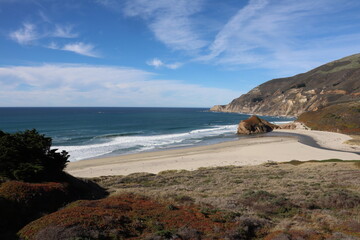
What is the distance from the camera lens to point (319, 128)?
7112 cm

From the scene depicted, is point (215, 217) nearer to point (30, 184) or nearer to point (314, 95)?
point (30, 184)

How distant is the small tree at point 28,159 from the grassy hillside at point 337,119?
6914 cm

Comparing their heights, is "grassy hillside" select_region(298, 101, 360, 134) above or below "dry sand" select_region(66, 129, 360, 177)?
above

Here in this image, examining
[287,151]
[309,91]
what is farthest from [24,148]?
[309,91]

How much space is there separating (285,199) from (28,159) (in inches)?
637

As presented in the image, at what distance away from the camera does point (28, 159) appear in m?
15.5

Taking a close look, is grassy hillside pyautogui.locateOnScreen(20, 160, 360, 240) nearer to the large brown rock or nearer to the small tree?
the small tree

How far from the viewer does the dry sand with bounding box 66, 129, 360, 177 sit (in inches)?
1302

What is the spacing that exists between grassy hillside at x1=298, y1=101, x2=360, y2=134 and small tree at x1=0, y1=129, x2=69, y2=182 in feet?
227

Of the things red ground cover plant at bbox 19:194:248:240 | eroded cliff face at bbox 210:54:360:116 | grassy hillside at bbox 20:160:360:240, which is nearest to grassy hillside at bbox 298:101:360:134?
eroded cliff face at bbox 210:54:360:116

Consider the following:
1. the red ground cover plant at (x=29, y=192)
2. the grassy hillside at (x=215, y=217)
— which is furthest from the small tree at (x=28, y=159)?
the grassy hillside at (x=215, y=217)

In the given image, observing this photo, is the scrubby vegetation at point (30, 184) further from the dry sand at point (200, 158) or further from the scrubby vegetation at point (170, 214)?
the dry sand at point (200, 158)

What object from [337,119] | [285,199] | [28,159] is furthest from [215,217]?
[337,119]

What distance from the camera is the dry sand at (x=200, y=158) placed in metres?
33.1
